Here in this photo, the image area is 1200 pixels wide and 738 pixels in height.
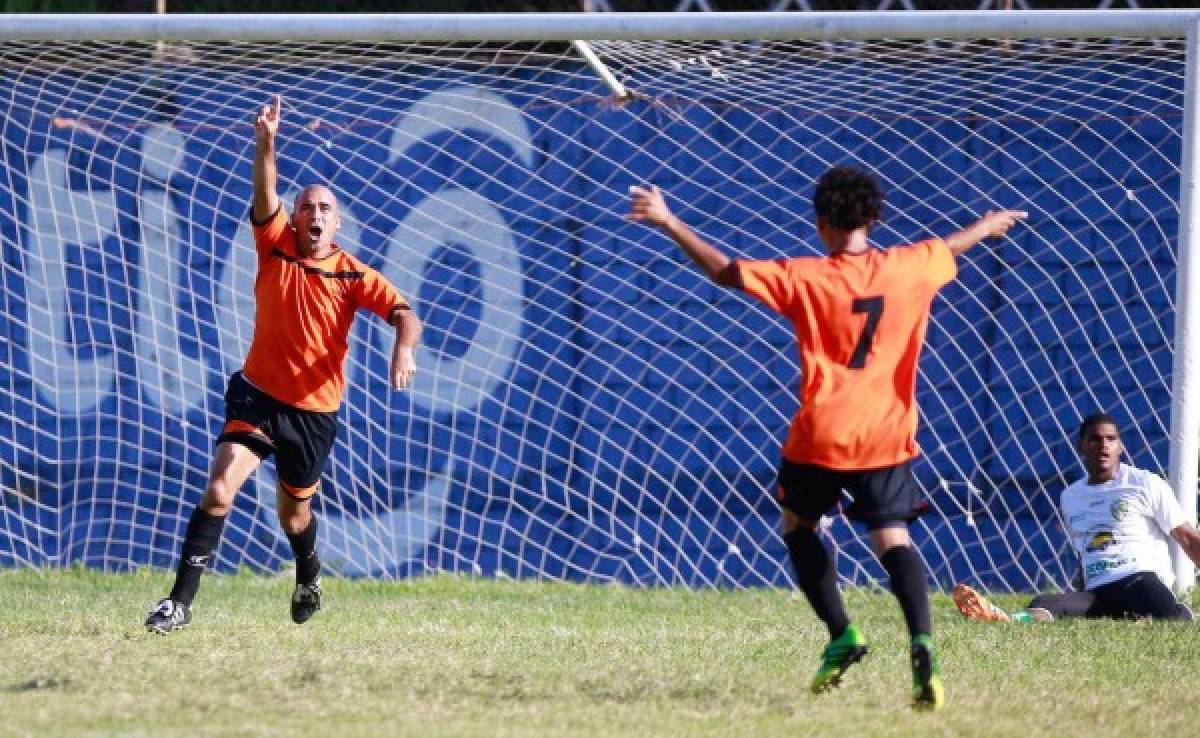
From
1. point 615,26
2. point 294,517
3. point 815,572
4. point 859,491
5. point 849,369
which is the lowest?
point 294,517

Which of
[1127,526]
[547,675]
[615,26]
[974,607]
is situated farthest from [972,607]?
[615,26]

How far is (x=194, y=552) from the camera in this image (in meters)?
7.07

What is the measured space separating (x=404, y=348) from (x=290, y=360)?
584 millimetres

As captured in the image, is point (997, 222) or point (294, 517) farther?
point (294, 517)

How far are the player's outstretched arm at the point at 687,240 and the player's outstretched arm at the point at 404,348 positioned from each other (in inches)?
57.4

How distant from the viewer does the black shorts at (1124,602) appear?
8.28 m

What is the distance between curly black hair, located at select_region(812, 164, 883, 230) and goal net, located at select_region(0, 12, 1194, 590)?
3.95 meters

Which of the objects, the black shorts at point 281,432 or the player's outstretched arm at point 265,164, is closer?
the player's outstretched arm at point 265,164

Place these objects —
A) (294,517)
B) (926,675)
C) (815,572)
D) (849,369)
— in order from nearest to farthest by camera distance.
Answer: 1. (926,675)
2. (849,369)
3. (815,572)
4. (294,517)

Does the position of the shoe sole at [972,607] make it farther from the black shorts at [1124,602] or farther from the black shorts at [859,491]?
the black shorts at [859,491]

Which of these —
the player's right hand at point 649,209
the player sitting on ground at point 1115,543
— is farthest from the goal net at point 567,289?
the player's right hand at point 649,209

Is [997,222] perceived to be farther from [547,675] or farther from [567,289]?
[567,289]

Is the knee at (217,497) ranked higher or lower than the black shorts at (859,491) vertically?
lower

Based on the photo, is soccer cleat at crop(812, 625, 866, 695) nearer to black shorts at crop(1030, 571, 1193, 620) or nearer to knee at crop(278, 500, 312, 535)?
knee at crop(278, 500, 312, 535)
